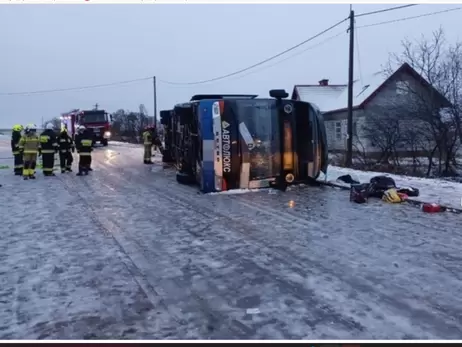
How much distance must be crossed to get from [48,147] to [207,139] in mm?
6499

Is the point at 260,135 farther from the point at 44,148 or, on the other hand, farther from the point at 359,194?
the point at 44,148

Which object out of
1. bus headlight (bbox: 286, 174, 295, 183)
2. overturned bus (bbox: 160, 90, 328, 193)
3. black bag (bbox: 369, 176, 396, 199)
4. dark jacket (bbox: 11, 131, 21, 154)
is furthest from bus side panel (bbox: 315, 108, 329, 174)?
dark jacket (bbox: 11, 131, 21, 154)

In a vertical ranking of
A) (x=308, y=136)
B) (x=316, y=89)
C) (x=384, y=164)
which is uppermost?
(x=316, y=89)

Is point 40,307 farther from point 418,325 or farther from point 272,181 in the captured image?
point 272,181

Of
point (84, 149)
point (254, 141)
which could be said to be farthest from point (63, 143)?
point (254, 141)

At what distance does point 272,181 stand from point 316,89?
33.6 metres

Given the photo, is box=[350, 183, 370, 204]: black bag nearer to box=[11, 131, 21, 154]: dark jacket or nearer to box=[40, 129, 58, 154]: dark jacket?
box=[40, 129, 58, 154]: dark jacket

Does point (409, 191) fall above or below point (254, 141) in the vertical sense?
below

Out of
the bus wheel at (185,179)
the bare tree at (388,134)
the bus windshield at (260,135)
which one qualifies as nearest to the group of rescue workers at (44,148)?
the bus wheel at (185,179)

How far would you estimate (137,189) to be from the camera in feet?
39.3

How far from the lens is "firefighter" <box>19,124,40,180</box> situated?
14.2m

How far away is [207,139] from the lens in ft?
35.4

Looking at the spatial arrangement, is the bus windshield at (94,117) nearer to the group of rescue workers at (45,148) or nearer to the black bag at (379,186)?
the group of rescue workers at (45,148)

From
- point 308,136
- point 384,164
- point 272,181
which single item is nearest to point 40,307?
point 272,181
